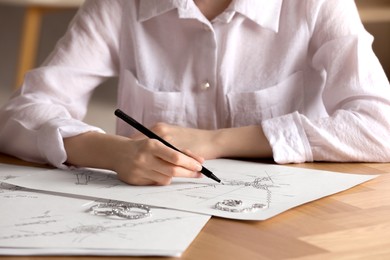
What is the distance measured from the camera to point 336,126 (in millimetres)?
1381

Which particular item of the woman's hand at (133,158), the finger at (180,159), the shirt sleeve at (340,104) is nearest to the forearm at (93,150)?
the woman's hand at (133,158)

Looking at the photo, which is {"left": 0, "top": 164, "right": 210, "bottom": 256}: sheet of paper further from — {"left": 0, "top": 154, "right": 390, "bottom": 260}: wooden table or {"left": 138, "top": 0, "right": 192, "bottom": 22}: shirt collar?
{"left": 138, "top": 0, "right": 192, "bottom": 22}: shirt collar

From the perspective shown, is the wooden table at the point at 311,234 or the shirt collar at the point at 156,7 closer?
the wooden table at the point at 311,234

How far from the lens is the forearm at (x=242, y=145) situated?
1.34m

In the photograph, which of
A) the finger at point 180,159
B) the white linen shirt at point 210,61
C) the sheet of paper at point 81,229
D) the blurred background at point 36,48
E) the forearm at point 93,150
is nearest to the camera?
the sheet of paper at point 81,229

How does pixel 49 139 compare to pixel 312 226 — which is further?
pixel 49 139

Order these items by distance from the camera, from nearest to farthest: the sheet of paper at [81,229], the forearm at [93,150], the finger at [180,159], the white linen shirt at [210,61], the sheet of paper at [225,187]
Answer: the sheet of paper at [81,229] → the sheet of paper at [225,187] → the finger at [180,159] → the forearm at [93,150] → the white linen shirt at [210,61]

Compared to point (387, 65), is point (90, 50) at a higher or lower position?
higher

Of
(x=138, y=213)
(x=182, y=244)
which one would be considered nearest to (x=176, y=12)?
(x=138, y=213)

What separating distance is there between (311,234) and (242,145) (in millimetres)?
458

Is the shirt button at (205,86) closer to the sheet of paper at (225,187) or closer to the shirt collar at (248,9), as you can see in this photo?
the shirt collar at (248,9)

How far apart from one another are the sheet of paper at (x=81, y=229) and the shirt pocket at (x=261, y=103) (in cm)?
62

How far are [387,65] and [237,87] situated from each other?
189 cm

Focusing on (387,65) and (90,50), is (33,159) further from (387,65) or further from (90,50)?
(387,65)
